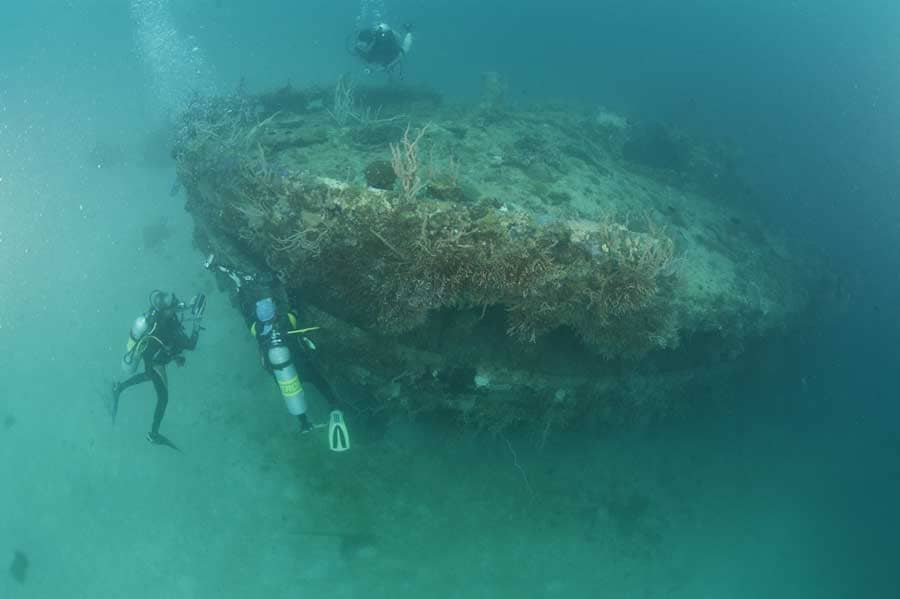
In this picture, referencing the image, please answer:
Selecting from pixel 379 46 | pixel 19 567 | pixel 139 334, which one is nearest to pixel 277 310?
pixel 139 334

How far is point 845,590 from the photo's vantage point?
1011cm

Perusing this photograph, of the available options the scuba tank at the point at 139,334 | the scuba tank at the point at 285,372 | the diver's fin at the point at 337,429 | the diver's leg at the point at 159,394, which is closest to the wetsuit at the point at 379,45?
the scuba tank at the point at 139,334

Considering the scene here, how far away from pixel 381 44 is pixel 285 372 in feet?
27.1

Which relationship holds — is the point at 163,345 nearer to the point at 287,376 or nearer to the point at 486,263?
the point at 287,376

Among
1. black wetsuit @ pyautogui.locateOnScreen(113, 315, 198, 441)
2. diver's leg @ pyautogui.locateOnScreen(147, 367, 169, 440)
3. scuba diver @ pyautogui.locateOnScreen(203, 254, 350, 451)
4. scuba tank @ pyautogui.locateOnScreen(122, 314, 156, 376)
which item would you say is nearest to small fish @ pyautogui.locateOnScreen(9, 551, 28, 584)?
diver's leg @ pyautogui.locateOnScreen(147, 367, 169, 440)

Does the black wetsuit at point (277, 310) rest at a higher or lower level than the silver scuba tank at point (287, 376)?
higher

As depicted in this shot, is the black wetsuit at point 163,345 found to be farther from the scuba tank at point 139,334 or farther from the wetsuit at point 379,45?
the wetsuit at point 379,45

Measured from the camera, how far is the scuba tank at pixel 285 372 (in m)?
7.23

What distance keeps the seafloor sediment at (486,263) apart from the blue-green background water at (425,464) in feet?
5.28

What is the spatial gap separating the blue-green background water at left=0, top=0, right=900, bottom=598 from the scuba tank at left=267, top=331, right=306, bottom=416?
2087mm

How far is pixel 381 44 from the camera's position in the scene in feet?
39.8

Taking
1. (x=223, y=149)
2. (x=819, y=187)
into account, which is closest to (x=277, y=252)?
(x=223, y=149)

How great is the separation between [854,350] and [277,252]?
13734 millimetres

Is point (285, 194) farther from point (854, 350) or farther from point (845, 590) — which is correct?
point (854, 350)
